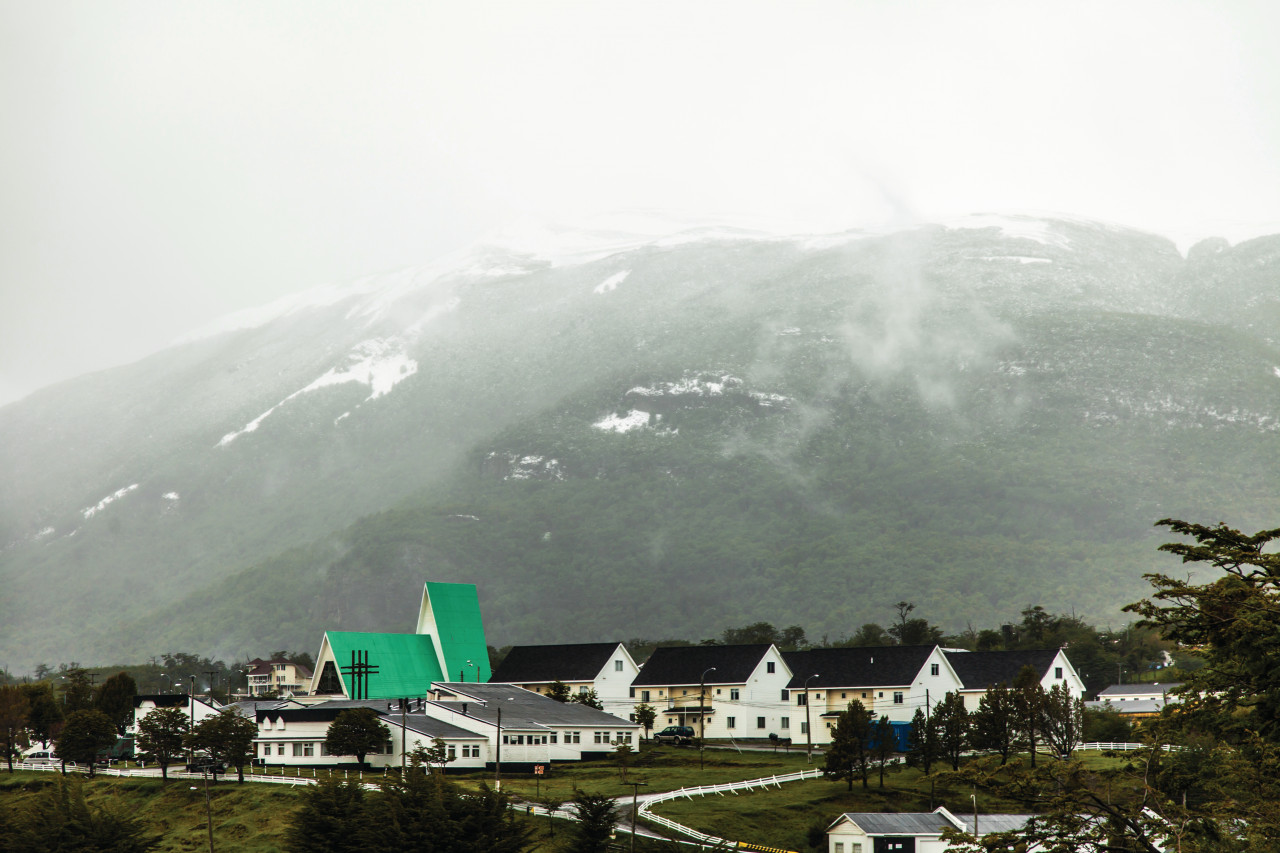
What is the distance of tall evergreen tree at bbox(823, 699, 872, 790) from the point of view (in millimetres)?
66500

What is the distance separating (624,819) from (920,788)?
20.7 meters

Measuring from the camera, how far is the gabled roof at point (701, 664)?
9862 centimetres

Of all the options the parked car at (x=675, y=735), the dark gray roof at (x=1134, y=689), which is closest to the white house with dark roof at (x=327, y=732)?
the parked car at (x=675, y=735)

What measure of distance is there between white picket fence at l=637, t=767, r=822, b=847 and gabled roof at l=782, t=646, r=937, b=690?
19.7 meters

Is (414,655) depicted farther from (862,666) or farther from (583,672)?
(862,666)

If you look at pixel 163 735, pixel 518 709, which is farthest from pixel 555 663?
pixel 163 735

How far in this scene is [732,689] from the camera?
97812mm

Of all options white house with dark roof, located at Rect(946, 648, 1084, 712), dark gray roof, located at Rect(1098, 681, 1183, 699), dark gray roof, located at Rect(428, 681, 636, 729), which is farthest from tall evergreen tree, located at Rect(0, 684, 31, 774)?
dark gray roof, located at Rect(1098, 681, 1183, 699)

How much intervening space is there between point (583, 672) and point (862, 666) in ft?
85.6

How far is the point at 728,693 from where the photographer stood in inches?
3861

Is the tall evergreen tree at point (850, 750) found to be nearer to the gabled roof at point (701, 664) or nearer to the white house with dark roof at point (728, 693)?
the white house with dark roof at point (728, 693)

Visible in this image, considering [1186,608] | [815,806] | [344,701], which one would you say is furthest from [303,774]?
[1186,608]

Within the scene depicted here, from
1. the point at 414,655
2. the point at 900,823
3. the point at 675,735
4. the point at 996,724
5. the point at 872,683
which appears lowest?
the point at 900,823

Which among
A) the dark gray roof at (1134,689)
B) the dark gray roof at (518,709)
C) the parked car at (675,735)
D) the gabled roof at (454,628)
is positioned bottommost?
→ the parked car at (675,735)
